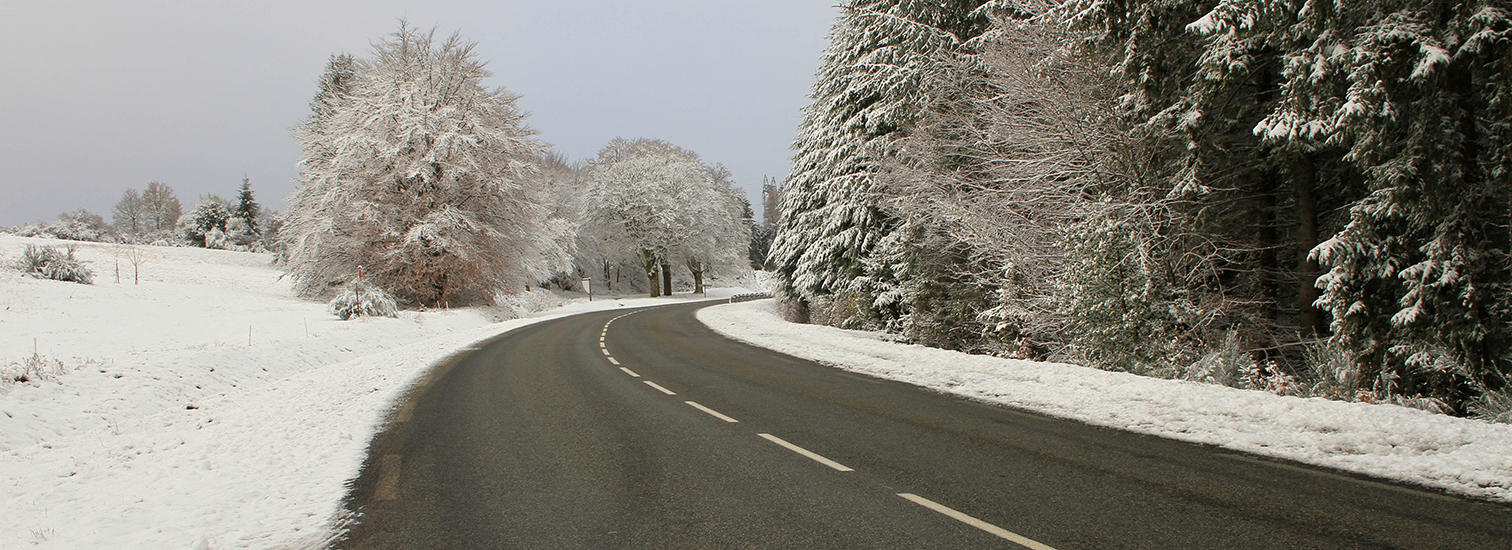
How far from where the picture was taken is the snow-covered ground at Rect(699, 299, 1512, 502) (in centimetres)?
530

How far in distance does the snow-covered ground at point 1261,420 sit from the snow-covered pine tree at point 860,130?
8848mm

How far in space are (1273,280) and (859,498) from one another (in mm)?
10708

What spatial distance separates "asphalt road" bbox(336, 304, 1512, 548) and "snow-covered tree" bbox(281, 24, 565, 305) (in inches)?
768

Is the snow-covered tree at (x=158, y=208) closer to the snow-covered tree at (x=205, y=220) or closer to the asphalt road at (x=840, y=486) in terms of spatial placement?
the snow-covered tree at (x=205, y=220)

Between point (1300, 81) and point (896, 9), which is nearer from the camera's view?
point (1300, 81)

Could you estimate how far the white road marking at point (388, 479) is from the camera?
5355 mm

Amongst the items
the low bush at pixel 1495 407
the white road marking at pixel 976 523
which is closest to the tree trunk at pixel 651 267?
the low bush at pixel 1495 407

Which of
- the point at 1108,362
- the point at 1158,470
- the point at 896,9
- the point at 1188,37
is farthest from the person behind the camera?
the point at 896,9

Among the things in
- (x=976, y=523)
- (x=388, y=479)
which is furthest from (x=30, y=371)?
(x=976, y=523)

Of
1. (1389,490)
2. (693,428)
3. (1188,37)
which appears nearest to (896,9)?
(1188,37)

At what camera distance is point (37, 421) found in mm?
8141

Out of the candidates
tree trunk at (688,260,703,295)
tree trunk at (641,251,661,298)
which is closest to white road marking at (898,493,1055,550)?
tree trunk at (641,251,661,298)

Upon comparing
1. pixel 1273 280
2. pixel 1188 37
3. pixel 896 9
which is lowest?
pixel 1273 280

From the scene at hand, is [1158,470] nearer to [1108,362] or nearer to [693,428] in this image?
[693,428]
